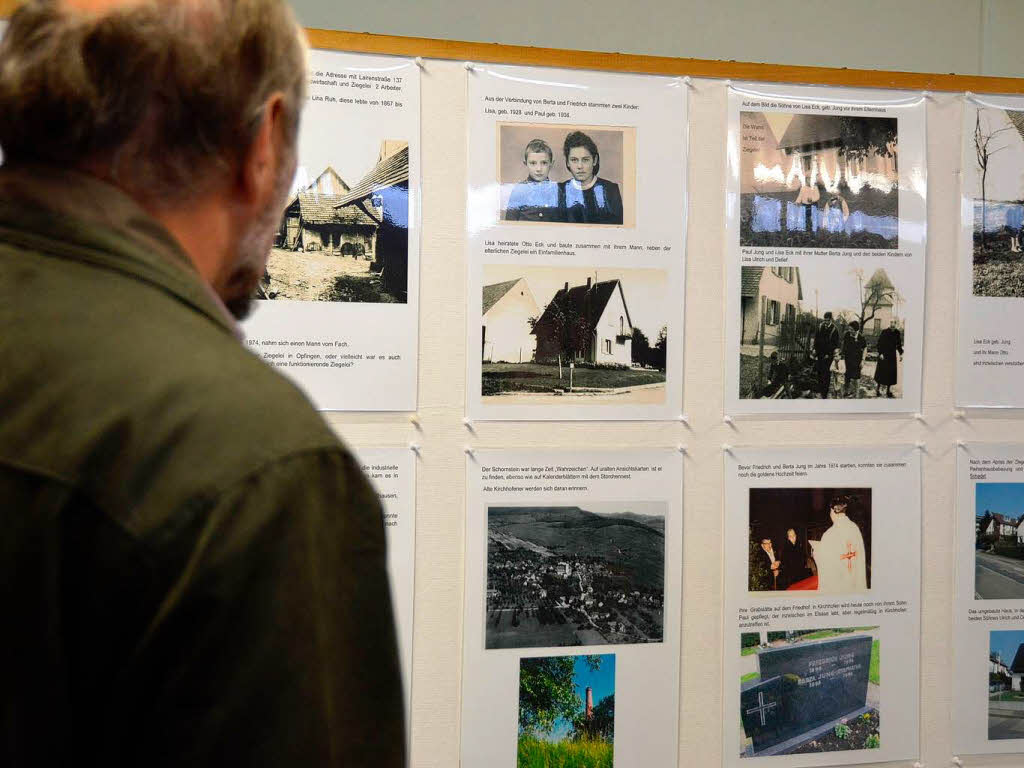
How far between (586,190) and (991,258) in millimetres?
810

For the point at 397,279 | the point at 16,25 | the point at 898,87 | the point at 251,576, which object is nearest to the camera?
the point at 251,576

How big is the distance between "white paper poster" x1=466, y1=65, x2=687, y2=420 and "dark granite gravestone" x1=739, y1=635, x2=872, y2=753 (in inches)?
20.8

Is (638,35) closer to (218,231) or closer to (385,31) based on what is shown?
(385,31)

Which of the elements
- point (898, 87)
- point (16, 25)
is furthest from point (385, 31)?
point (16, 25)

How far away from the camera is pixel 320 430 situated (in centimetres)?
59

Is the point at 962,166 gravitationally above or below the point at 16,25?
above

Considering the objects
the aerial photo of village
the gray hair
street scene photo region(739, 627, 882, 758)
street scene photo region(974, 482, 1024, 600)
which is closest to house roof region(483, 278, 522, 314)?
the aerial photo of village

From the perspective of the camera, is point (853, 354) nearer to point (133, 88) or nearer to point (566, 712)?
point (566, 712)

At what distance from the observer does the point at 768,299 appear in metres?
1.89

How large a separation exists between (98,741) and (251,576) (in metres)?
0.13

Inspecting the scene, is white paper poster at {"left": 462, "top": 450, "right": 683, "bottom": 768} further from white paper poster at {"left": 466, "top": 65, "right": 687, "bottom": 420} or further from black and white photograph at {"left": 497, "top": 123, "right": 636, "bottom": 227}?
black and white photograph at {"left": 497, "top": 123, "right": 636, "bottom": 227}

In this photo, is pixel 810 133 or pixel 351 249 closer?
pixel 351 249

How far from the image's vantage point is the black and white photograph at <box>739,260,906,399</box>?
6.18 feet

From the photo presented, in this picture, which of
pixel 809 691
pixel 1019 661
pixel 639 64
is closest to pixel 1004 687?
pixel 1019 661
